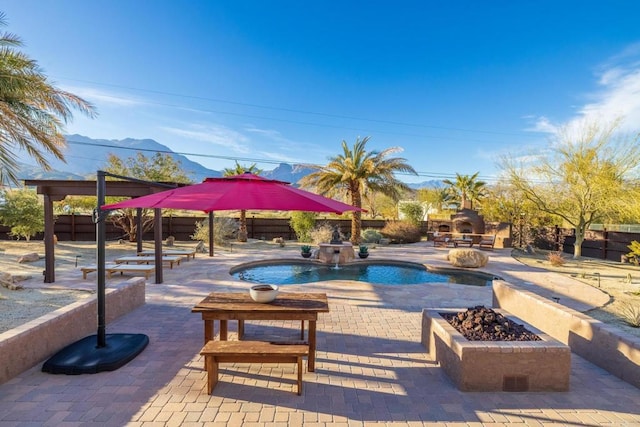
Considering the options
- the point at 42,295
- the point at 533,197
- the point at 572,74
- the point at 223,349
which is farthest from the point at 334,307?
the point at 572,74

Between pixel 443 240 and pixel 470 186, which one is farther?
pixel 470 186

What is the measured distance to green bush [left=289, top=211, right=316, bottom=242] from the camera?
58.4 feet

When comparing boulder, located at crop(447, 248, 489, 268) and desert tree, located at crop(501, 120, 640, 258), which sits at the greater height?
desert tree, located at crop(501, 120, 640, 258)

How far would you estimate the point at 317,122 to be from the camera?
32781mm

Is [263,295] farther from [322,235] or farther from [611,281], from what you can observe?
[322,235]

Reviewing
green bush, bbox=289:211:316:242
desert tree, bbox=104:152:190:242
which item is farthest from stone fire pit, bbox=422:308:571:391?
desert tree, bbox=104:152:190:242

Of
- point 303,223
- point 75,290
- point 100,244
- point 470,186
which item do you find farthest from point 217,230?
point 470,186

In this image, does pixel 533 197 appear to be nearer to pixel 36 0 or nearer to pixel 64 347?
pixel 64 347

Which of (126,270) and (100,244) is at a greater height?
(100,244)

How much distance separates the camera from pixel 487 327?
358cm

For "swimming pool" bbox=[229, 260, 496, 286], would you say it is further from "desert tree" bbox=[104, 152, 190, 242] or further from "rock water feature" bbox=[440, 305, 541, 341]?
"desert tree" bbox=[104, 152, 190, 242]

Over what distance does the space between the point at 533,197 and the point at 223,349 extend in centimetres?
1622

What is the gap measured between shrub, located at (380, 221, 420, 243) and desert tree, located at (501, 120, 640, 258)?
19.6ft

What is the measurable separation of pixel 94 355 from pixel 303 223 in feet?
47.7
